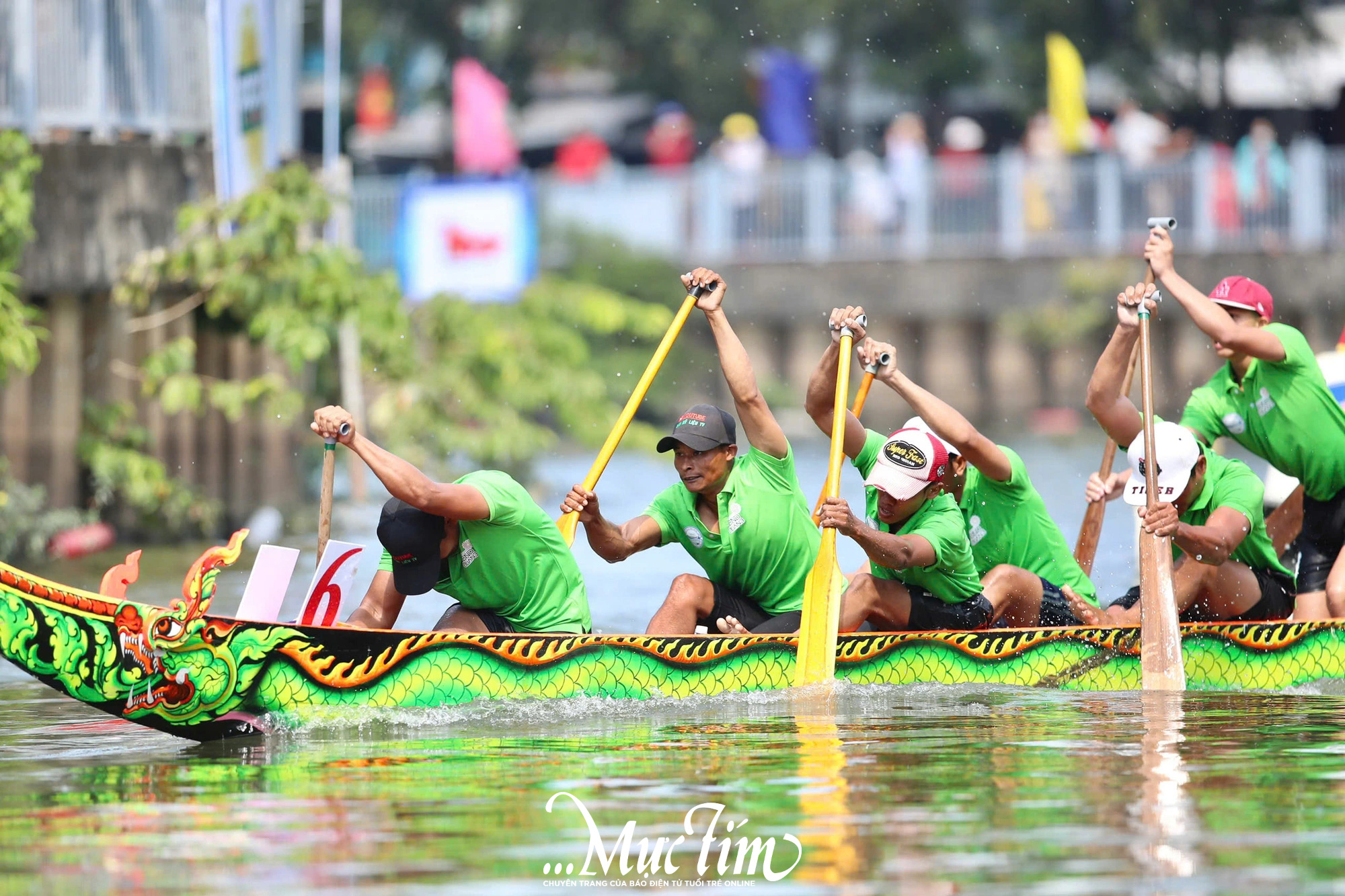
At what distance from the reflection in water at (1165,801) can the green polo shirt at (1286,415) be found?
1.68 metres

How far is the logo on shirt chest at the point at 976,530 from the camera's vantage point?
1020 cm

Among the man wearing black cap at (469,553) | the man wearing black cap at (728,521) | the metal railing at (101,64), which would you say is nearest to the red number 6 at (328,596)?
the man wearing black cap at (469,553)

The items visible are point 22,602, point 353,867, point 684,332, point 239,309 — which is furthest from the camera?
point 684,332

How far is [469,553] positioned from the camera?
8914 mm

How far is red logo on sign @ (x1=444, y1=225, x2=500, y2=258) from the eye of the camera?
74.6ft

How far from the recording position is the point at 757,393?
31.3ft

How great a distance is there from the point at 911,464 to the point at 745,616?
3.50ft

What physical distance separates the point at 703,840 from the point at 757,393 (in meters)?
3.36

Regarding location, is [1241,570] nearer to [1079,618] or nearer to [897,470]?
[1079,618]

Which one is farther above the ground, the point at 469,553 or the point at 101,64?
the point at 101,64

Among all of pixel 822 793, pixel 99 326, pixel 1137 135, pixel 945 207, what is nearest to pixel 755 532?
pixel 822 793

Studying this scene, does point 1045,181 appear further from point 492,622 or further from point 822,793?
point 822,793

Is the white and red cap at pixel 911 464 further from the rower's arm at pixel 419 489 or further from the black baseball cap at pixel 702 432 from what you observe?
the rower's arm at pixel 419 489

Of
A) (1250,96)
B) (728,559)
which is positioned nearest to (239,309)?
(728,559)
